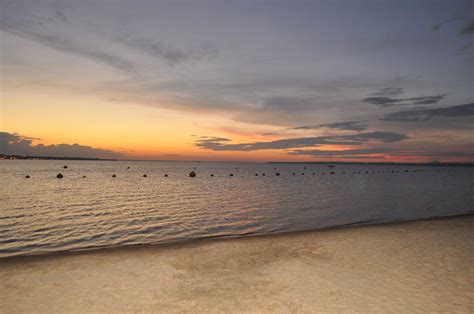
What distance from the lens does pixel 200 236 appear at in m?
17.0

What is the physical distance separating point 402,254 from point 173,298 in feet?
29.0

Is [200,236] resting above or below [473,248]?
below

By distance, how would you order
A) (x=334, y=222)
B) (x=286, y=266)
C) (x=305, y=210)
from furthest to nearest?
(x=305, y=210) → (x=334, y=222) → (x=286, y=266)

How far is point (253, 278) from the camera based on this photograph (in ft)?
29.6

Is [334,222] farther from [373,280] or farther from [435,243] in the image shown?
[373,280]

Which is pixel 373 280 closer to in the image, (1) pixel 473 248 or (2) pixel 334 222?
(1) pixel 473 248

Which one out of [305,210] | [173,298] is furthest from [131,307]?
[305,210]

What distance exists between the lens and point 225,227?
19625 millimetres

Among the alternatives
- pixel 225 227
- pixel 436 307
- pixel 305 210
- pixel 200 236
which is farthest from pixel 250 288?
pixel 305 210

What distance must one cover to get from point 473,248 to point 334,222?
33.1 ft

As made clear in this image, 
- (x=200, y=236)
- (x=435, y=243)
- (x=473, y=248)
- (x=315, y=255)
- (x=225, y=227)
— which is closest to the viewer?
(x=315, y=255)

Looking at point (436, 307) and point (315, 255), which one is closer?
point (436, 307)

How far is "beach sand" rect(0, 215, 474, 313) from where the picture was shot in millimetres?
7355

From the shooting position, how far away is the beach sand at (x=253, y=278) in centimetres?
736
